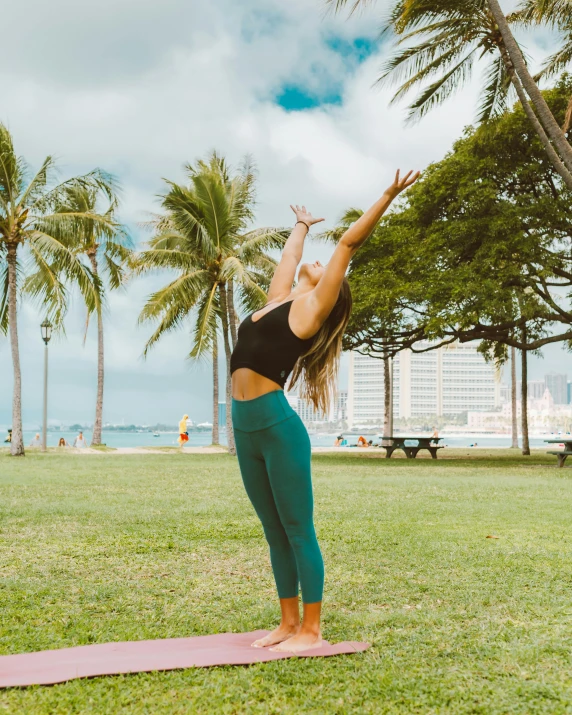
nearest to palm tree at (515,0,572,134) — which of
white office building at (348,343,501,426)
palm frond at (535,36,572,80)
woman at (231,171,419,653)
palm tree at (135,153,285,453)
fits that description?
palm frond at (535,36,572,80)

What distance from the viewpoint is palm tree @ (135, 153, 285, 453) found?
20344 millimetres

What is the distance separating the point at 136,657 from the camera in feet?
10.7

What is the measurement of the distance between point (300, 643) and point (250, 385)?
123cm

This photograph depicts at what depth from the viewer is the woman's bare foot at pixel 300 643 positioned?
131 inches

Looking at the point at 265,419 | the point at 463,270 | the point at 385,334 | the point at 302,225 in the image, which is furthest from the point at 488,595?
the point at 385,334

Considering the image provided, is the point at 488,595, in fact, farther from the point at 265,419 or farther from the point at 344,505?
the point at 344,505

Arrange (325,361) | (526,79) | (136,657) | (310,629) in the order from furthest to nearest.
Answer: (526,79), (325,361), (310,629), (136,657)

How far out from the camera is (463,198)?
1959cm

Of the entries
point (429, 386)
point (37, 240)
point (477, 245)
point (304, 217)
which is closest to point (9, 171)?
point (37, 240)

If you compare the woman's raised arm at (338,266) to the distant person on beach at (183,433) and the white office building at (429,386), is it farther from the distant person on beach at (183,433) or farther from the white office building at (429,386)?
the white office building at (429,386)

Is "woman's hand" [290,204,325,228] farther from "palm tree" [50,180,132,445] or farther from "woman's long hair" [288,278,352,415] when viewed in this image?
"palm tree" [50,180,132,445]

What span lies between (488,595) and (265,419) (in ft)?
7.21

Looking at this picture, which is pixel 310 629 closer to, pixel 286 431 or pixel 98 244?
pixel 286 431

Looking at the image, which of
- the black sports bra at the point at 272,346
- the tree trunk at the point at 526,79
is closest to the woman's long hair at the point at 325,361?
the black sports bra at the point at 272,346
